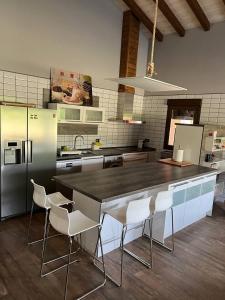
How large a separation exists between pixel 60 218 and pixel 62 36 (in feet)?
11.6

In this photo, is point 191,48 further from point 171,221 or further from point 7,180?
point 7,180

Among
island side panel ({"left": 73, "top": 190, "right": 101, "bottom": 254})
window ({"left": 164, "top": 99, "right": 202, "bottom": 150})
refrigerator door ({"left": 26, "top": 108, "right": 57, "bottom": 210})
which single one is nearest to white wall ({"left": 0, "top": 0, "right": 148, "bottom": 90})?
refrigerator door ({"left": 26, "top": 108, "right": 57, "bottom": 210})

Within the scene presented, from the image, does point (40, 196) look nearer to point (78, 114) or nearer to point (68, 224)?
point (68, 224)

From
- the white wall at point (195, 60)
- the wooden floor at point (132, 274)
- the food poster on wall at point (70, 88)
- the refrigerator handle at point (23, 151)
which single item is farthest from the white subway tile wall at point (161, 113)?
the refrigerator handle at point (23, 151)

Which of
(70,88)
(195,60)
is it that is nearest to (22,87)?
(70,88)

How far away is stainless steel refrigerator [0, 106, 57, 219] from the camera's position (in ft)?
10.9

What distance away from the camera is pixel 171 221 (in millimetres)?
3180

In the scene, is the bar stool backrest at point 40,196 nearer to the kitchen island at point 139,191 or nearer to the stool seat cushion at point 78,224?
the kitchen island at point 139,191

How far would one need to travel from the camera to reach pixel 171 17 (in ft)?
15.8

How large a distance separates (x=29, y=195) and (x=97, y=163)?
1389 mm

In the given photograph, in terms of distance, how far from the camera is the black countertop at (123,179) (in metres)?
2.37

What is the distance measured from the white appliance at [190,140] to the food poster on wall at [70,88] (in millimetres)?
1899

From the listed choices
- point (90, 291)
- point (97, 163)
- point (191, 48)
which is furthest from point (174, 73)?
point (90, 291)

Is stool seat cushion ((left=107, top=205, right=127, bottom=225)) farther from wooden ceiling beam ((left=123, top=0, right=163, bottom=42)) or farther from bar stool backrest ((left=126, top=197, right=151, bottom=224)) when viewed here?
wooden ceiling beam ((left=123, top=0, right=163, bottom=42))
